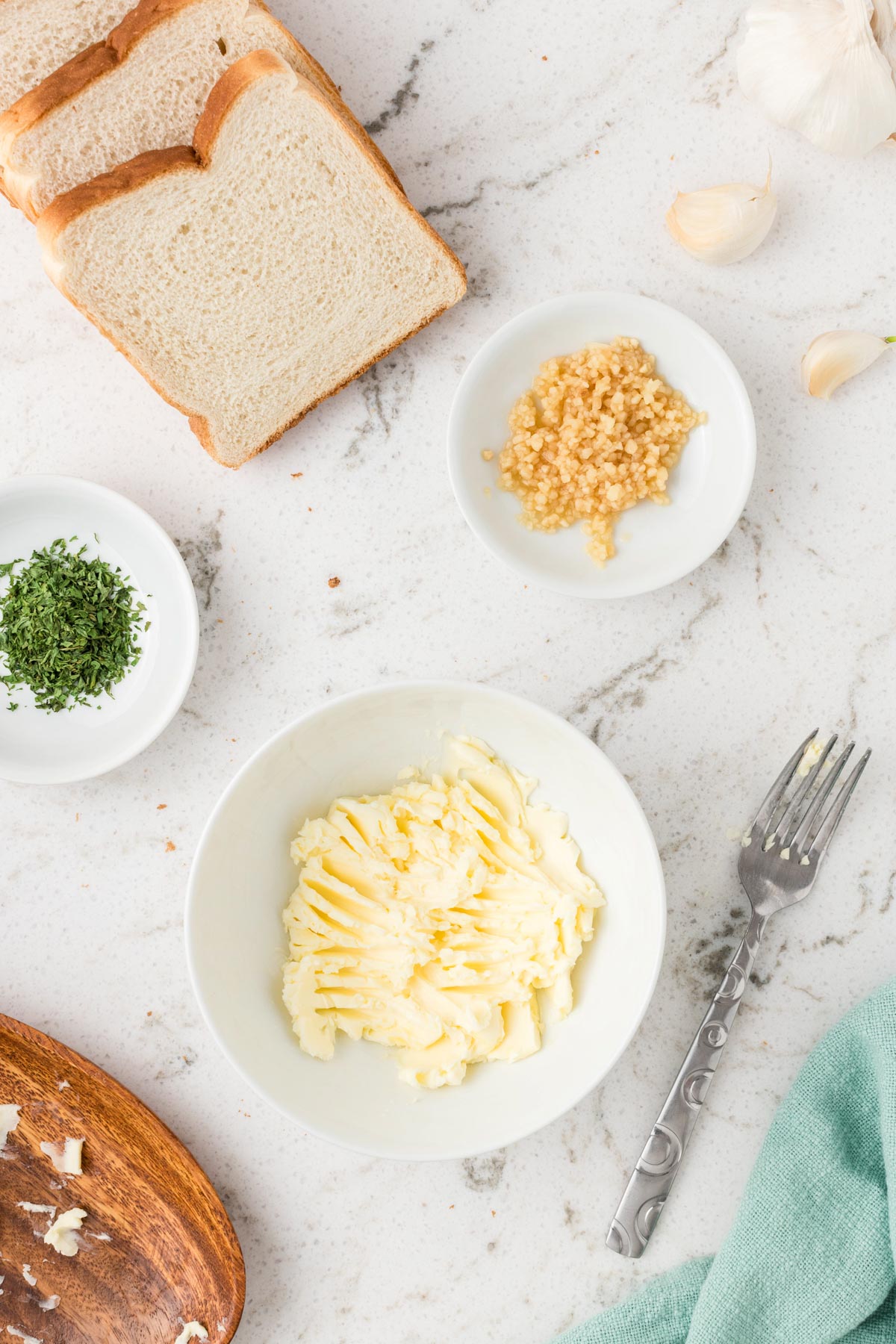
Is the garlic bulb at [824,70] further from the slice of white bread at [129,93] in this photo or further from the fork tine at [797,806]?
the fork tine at [797,806]

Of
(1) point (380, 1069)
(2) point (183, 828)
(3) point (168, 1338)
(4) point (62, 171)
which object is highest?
(4) point (62, 171)

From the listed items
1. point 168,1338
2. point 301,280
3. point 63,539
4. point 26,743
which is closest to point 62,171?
point 301,280

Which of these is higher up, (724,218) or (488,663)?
(724,218)

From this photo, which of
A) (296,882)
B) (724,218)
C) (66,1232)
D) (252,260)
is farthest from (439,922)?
(724,218)

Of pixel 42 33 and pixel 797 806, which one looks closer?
pixel 42 33

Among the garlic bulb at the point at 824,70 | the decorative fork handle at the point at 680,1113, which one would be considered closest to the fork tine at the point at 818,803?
the decorative fork handle at the point at 680,1113

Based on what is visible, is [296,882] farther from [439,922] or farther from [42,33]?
[42,33]

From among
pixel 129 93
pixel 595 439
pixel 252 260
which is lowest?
pixel 595 439

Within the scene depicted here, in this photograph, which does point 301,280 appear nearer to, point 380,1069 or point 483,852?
point 483,852
